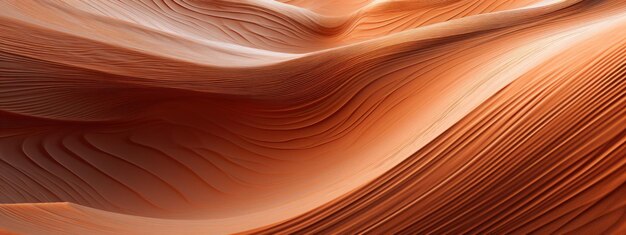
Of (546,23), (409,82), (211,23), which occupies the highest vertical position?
(211,23)

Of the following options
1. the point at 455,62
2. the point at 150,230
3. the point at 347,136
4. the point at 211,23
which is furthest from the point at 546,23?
the point at 211,23

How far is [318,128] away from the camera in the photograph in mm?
2330

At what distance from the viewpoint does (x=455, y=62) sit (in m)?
2.02

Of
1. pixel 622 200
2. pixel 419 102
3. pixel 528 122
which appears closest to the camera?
pixel 622 200

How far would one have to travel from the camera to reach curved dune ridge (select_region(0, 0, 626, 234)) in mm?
1271

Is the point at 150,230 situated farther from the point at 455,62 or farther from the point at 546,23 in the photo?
the point at 546,23

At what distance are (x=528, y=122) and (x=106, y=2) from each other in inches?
103

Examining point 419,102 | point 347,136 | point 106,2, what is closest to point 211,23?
point 106,2

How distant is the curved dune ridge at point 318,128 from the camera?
127 centimetres

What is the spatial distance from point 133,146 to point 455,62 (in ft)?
4.28

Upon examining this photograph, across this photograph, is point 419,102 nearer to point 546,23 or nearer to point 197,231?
point 546,23

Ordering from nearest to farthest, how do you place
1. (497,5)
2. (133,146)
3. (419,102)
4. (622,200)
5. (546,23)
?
(622,200), (419,102), (546,23), (133,146), (497,5)

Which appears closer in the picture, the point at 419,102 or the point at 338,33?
the point at 419,102

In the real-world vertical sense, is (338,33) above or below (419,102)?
above
